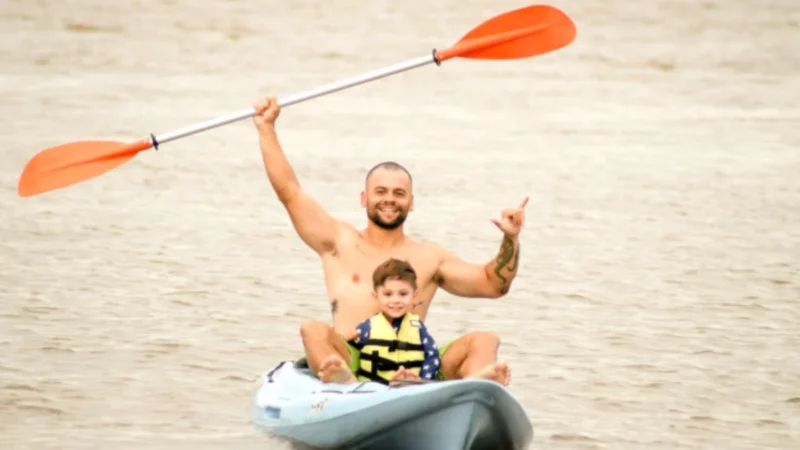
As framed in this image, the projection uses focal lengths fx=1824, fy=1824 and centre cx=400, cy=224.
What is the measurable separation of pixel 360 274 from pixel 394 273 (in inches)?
15.3

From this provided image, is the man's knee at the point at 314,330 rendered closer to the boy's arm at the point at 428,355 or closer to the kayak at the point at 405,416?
the kayak at the point at 405,416

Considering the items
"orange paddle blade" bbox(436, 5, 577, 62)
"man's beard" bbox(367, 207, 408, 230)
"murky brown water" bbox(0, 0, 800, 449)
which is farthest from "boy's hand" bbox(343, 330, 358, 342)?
"orange paddle blade" bbox(436, 5, 577, 62)

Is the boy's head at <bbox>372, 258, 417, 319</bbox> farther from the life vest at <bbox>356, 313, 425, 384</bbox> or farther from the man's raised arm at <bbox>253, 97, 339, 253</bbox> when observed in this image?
the man's raised arm at <bbox>253, 97, 339, 253</bbox>

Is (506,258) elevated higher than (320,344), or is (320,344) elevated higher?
(506,258)

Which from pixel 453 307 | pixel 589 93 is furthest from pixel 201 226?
pixel 589 93

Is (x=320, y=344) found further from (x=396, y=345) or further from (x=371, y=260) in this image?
(x=371, y=260)

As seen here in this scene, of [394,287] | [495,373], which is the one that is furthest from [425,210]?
[495,373]

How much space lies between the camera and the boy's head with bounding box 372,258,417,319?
22.6 feet

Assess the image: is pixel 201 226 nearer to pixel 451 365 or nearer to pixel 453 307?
pixel 453 307

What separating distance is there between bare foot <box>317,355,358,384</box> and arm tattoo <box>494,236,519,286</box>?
716mm

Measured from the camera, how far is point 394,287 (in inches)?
271

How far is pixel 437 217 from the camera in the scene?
1283cm

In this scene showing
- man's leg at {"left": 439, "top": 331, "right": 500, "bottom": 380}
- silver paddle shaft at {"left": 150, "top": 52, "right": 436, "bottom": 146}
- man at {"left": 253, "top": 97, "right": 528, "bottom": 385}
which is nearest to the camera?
man's leg at {"left": 439, "top": 331, "right": 500, "bottom": 380}

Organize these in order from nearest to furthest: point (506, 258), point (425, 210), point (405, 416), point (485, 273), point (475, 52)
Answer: point (405, 416), point (506, 258), point (485, 273), point (475, 52), point (425, 210)
